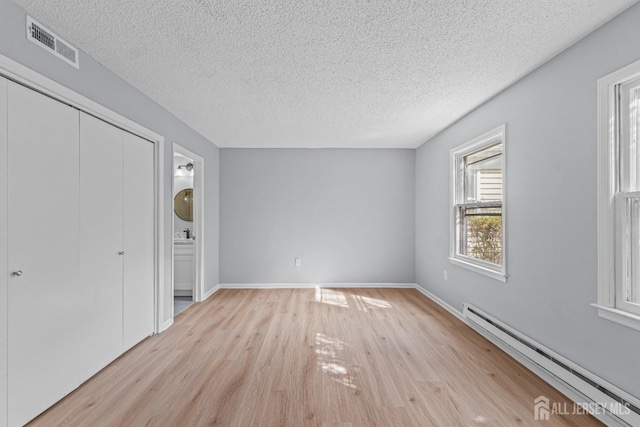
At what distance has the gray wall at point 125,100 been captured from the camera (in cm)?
177

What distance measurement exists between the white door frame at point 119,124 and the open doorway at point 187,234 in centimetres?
67

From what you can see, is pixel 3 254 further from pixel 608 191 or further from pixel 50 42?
pixel 608 191

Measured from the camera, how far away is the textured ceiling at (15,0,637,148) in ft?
5.87

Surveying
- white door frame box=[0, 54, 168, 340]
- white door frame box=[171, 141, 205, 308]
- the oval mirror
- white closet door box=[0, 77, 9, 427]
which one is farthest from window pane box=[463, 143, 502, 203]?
the oval mirror

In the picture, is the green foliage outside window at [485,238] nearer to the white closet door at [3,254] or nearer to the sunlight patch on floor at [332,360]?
the sunlight patch on floor at [332,360]

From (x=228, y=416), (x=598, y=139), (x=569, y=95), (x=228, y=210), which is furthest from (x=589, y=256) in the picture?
(x=228, y=210)

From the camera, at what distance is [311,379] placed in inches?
92.7

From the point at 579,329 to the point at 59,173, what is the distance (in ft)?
12.2

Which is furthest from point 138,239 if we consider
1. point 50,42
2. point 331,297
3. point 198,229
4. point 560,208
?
point 560,208

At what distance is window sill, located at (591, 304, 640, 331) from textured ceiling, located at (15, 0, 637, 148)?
5.82 feet

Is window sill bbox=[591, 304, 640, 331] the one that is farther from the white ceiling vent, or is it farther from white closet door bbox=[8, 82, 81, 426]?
the white ceiling vent

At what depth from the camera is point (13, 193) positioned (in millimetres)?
1750

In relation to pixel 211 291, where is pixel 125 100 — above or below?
above

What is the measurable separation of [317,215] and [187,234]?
225 centimetres
